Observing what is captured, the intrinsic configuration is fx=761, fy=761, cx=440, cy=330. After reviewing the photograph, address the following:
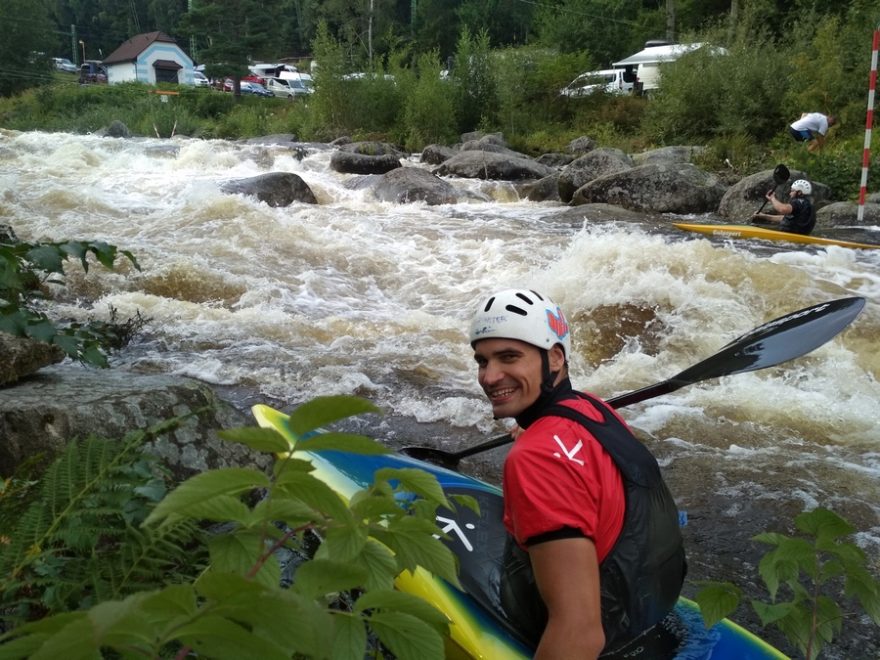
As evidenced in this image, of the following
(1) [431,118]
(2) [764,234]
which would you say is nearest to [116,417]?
Answer: (2) [764,234]

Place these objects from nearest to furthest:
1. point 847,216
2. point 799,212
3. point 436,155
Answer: point 799,212 → point 847,216 → point 436,155

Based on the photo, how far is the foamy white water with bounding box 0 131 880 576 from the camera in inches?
167

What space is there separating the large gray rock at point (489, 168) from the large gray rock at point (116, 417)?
1210 cm

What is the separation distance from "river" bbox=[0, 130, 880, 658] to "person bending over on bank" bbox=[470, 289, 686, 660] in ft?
3.99

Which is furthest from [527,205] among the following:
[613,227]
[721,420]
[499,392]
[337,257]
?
[499,392]

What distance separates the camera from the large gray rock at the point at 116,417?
247 cm

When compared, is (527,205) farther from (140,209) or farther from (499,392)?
(499,392)

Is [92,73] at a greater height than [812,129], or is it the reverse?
[92,73]

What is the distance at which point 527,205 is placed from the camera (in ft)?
40.5

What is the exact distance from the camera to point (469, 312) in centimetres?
639

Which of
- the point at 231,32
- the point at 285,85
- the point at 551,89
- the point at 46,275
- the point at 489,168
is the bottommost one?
the point at 489,168

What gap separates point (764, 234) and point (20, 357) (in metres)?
7.61

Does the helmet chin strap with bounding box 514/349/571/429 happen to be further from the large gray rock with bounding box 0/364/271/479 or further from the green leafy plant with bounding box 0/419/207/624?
the large gray rock with bounding box 0/364/271/479

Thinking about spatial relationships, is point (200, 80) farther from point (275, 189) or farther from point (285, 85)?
point (275, 189)
